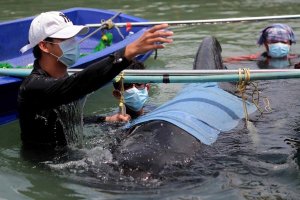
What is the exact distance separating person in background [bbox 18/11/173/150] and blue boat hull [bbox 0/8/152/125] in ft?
3.68

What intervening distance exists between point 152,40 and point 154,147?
→ 0.80 meters

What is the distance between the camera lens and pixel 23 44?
8.09m

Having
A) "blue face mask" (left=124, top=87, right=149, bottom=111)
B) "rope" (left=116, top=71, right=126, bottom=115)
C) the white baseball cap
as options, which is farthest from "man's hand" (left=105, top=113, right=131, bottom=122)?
the white baseball cap

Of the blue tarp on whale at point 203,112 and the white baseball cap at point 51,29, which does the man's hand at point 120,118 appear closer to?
the blue tarp on whale at point 203,112

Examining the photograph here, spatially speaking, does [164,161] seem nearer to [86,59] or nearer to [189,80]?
[189,80]

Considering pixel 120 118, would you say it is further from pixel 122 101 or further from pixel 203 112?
pixel 203 112

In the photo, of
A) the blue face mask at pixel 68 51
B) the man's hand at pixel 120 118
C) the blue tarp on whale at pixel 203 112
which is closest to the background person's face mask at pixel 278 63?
the blue tarp on whale at pixel 203 112

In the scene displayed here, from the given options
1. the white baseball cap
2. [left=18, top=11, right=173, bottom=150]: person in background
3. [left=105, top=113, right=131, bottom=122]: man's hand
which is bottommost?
[left=105, top=113, right=131, bottom=122]: man's hand

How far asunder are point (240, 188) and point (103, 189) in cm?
90

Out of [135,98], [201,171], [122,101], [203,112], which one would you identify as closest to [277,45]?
[135,98]

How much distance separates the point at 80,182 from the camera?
3947 millimetres

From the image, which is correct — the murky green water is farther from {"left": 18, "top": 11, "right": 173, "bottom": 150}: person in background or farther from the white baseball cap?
the white baseball cap

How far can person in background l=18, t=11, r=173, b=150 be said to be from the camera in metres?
3.56

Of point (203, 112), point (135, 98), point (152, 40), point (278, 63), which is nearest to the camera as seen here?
point (152, 40)
